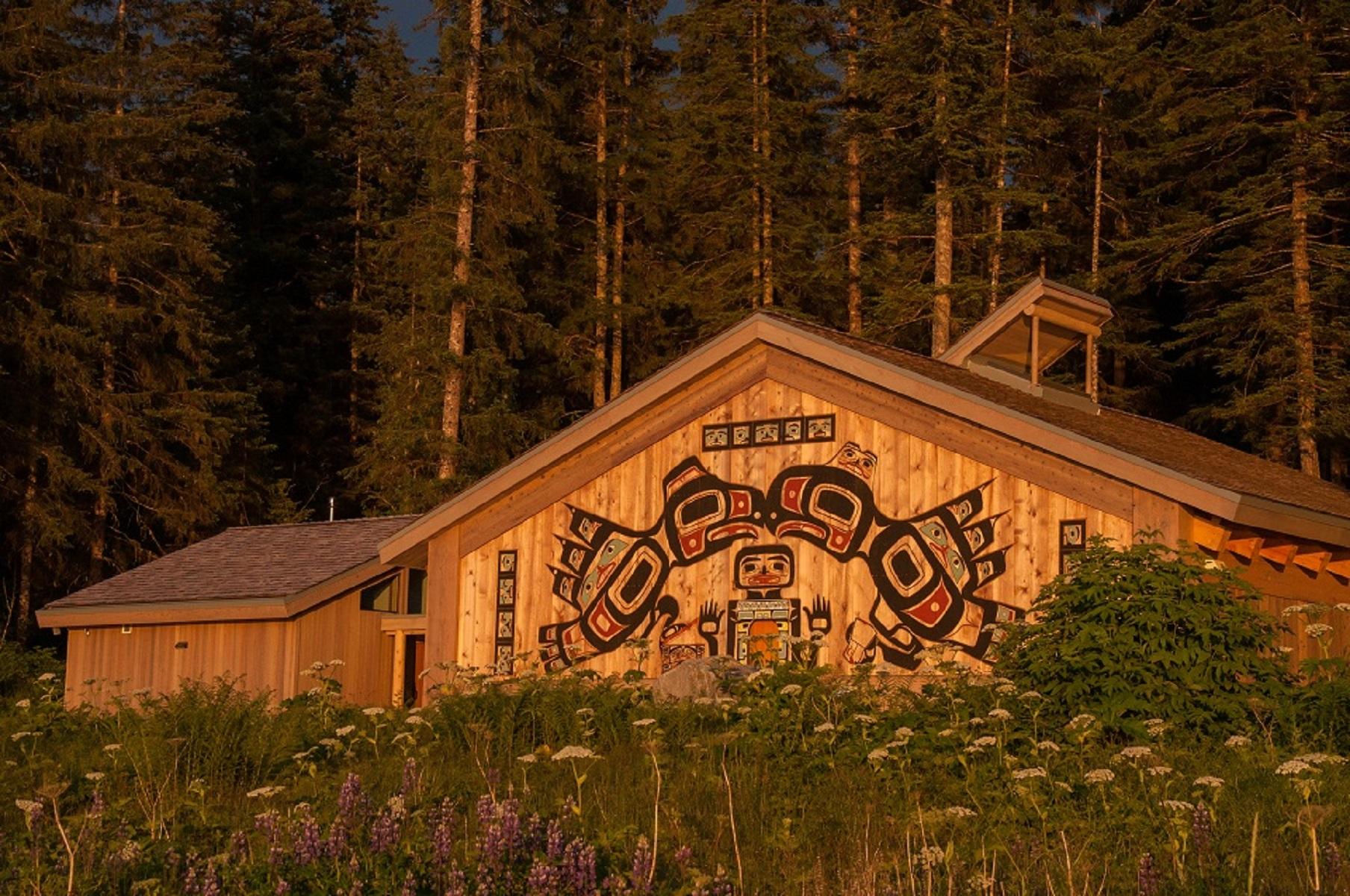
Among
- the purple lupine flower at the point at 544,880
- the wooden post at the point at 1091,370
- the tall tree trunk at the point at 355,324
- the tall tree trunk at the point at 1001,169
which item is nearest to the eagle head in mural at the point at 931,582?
the wooden post at the point at 1091,370

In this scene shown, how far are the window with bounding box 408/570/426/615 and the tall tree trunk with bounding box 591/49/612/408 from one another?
1774cm

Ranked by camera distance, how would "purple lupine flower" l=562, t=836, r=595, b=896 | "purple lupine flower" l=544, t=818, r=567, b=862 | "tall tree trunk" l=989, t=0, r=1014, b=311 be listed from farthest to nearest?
"tall tree trunk" l=989, t=0, r=1014, b=311 → "purple lupine flower" l=544, t=818, r=567, b=862 → "purple lupine flower" l=562, t=836, r=595, b=896

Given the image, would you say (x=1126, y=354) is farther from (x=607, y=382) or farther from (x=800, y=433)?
(x=800, y=433)

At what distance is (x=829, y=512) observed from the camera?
61.1 feet

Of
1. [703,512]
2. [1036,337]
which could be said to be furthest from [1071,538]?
[1036,337]

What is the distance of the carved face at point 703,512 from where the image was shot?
63.0ft

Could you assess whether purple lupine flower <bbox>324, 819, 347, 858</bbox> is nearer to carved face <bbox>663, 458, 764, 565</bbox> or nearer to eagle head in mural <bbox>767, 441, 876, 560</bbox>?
eagle head in mural <bbox>767, 441, 876, 560</bbox>

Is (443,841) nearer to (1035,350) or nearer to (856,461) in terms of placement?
(856,461)

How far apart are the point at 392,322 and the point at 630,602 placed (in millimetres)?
26493

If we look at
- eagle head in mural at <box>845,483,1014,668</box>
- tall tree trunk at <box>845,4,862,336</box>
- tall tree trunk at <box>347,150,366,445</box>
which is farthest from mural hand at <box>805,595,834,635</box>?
tall tree trunk at <box>347,150,366,445</box>

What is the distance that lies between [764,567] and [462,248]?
1847 centimetres

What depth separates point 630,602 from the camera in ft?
64.8

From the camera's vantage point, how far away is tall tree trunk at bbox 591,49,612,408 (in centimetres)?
4366

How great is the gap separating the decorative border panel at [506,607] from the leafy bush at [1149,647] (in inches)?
312
